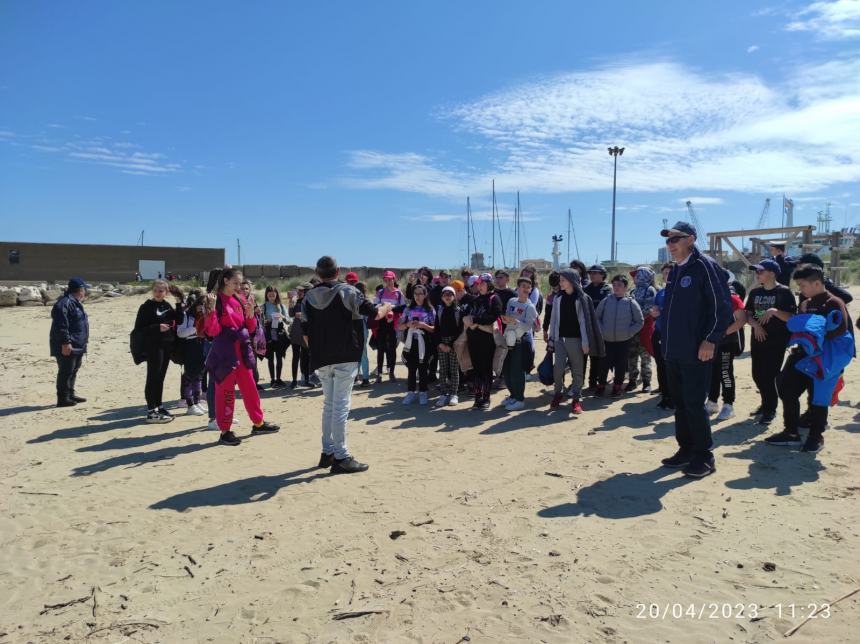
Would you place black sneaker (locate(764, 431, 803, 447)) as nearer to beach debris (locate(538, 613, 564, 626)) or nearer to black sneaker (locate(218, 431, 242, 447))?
beach debris (locate(538, 613, 564, 626))

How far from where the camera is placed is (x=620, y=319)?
8.17m

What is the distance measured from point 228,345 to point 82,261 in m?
33.4

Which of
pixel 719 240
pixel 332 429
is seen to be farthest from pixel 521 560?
pixel 719 240

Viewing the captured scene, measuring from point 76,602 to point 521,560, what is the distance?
2.75 metres

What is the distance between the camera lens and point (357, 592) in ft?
11.3

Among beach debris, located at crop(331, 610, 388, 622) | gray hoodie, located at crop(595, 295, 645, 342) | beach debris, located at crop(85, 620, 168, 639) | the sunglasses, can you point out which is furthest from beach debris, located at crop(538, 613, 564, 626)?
gray hoodie, located at crop(595, 295, 645, 342)

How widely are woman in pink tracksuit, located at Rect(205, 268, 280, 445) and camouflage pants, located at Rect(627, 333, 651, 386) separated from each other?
564 cm

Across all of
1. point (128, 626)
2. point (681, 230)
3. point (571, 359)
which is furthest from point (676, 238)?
point (128, 626)

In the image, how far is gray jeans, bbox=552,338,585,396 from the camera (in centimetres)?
757

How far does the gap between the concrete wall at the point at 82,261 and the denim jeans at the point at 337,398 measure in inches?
1271

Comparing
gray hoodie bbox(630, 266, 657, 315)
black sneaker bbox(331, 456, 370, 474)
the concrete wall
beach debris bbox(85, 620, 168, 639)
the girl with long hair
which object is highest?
the concrete wall

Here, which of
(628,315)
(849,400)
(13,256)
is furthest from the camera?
(13,256)

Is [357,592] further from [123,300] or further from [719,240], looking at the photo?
[123,300]

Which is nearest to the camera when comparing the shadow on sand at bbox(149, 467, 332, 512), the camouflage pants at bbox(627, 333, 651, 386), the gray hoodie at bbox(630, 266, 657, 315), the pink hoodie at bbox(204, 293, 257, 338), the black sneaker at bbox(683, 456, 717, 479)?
the shadow on sand at bbox(149, 467, 332, 512)
